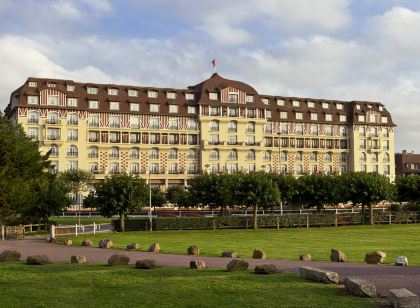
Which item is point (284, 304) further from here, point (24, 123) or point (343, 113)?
point (343, 113)

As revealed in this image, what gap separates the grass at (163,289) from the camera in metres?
13.2

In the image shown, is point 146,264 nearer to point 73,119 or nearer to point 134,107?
point 73,119

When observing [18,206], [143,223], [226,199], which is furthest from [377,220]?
[18,206]

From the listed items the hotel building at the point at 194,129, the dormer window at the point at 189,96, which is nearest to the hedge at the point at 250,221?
the hotel building at the point at 194,129

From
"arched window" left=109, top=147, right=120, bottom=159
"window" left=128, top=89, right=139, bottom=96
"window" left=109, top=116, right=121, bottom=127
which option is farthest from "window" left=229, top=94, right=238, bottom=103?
"arched window" left=109, top=147, right=120, bottom=159

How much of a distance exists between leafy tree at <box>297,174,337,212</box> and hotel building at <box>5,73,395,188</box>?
34791 millimetres

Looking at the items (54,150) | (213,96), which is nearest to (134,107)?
(213,96)

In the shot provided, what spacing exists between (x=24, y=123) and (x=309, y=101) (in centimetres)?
5700

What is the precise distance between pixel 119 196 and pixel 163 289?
123ft

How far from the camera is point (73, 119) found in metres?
97.6

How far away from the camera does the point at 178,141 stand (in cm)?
A: 10494

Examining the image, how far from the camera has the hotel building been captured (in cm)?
9706

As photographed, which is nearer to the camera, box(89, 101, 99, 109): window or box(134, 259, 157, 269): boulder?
box(134, 259, 157, 269): boulder

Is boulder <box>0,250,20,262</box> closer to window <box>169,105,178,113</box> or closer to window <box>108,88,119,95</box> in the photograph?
window <box>108,88,119,95</box>
